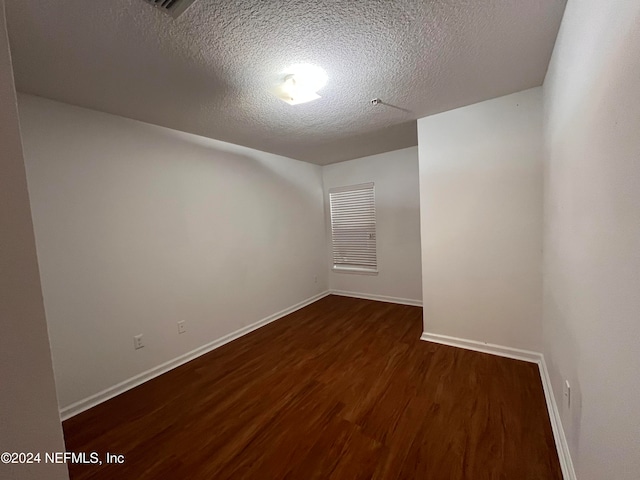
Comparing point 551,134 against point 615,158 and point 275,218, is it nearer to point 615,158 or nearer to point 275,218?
point 615,158

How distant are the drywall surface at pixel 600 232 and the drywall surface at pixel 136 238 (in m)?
2.90

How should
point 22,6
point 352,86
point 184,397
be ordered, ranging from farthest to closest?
point 184,397 → point 352,86 → point 22,6

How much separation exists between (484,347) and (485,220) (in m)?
1.21

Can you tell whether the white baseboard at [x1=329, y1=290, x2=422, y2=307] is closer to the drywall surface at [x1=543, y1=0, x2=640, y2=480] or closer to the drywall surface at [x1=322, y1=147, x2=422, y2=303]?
the drywall surface at [x1=322, y1=147, x2=422, y2=303]

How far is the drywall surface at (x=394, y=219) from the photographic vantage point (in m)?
3.75

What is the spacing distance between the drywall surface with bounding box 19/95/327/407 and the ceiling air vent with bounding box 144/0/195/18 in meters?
1.39

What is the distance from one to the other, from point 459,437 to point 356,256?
9.91 ft

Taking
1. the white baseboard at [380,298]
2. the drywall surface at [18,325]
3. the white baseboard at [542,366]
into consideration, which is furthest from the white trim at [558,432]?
the drywall surface at [18,325]

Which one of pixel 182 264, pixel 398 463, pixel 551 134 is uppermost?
pixel 551 134

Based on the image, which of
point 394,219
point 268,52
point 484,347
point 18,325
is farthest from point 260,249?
point 18,325

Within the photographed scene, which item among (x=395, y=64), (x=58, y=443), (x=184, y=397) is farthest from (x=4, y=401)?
(x=395, y=64)

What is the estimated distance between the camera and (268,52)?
1455mm

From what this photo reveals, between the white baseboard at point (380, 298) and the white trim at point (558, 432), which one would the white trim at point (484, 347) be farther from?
the white baseboard at point (380, 298)

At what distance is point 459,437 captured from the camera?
4.96ft
